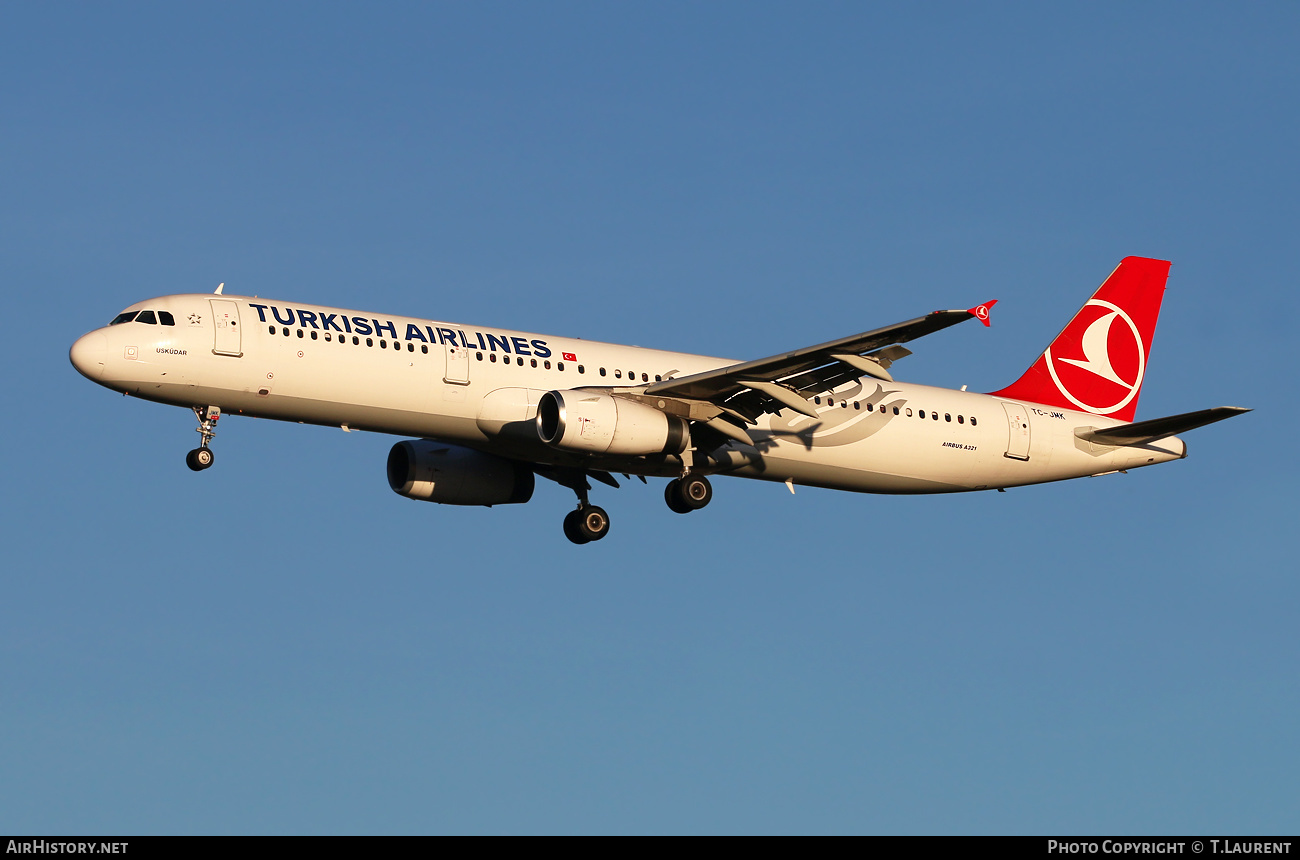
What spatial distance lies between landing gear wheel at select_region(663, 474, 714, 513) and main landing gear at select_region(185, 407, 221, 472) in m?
12.2

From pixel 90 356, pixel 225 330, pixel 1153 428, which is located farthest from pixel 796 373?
pixel 90 356

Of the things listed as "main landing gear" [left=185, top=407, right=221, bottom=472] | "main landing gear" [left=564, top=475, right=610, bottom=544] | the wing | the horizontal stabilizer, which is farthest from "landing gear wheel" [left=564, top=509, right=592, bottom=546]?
the horizontal stabilizer

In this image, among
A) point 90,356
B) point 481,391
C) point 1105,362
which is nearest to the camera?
point 90,356

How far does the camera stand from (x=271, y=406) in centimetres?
3959

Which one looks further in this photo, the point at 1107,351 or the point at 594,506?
the point at 1107,351

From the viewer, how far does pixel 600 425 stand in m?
40.3

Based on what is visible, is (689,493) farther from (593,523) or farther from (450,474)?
(450,474)

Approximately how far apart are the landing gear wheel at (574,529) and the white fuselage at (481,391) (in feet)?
10.6

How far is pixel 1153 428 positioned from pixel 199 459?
27.1 meters
